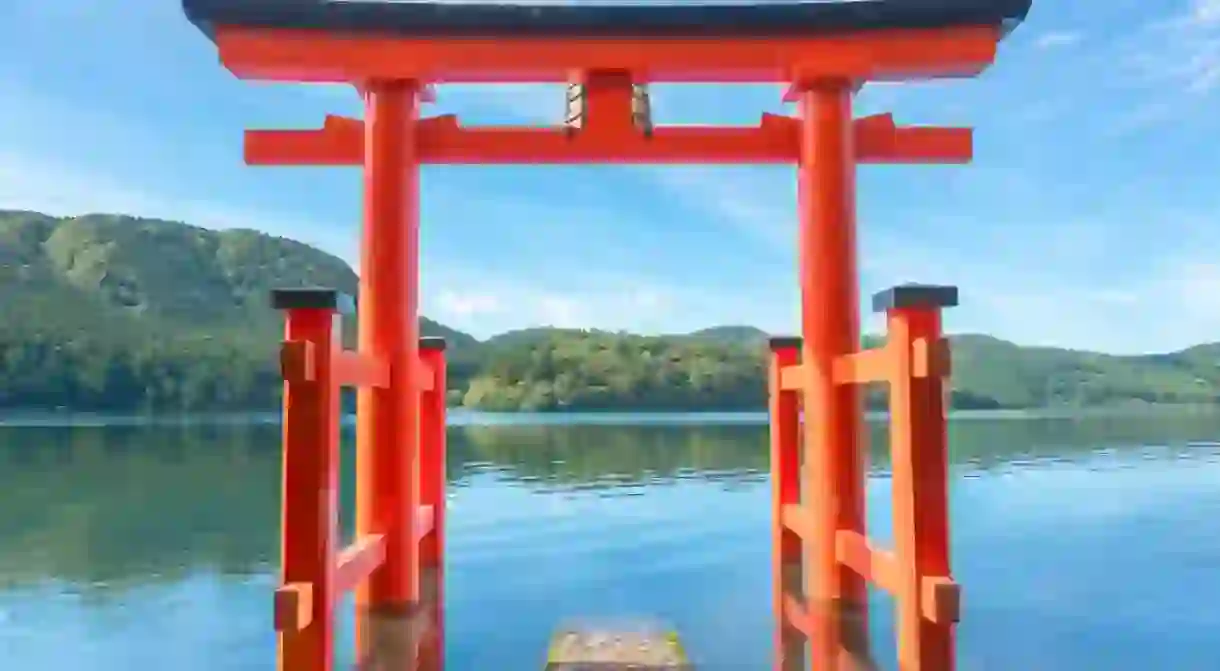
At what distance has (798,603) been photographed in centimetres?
460

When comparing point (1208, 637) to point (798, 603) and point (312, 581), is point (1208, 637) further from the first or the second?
point (312, 581)

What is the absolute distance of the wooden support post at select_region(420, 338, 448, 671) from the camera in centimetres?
470

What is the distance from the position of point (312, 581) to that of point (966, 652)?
8618mm

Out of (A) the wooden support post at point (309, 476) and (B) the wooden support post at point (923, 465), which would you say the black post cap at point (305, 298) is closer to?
(A) the wooden support post at point (309, 476)

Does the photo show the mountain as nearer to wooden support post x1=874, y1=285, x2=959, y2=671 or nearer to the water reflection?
the water reflection

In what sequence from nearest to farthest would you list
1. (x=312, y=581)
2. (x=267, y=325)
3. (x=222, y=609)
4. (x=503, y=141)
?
(x=312, y=581) < (x=503, y=141) < (x=222, y=609) < (x=267, y=325)

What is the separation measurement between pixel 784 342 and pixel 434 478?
6.58 feet

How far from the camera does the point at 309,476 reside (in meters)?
2.70

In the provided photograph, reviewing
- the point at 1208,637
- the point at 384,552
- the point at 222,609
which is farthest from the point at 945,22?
the point at 222,609

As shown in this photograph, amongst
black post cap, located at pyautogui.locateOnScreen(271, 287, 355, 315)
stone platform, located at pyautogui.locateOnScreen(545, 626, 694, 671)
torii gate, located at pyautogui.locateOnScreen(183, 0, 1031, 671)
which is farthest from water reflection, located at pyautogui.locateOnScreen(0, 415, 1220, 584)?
black post cap, located at pyautogui.locateOnScreen(271, 287, 355, 315)

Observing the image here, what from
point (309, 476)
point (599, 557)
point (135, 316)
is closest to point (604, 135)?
point (309, 476)

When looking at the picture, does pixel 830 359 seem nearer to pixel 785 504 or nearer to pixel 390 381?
pixel 785 504

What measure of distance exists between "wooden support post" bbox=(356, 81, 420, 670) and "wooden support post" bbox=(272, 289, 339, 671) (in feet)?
3.08

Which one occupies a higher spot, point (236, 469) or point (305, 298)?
point (305, 298)
